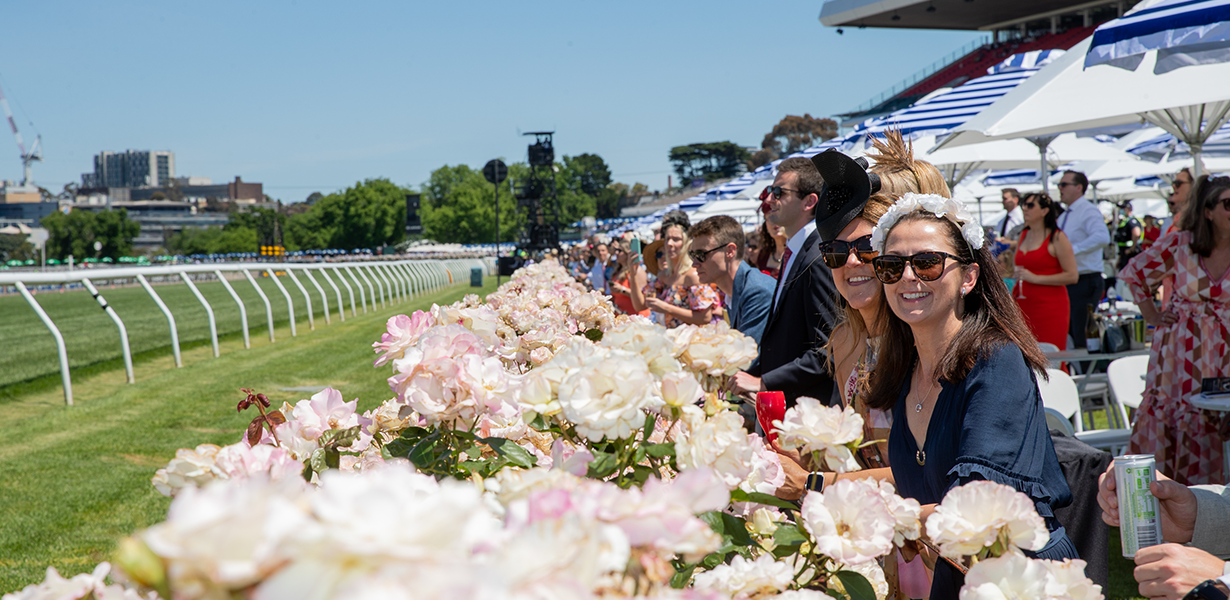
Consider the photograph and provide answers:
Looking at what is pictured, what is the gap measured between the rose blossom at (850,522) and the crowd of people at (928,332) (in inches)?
8.9

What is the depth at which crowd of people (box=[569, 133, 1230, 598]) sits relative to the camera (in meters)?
1.97

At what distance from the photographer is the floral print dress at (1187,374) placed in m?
4.54

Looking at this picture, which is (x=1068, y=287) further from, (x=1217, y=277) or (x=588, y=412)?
(x=588, y=412)

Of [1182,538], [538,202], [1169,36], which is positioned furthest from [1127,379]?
[538,202]

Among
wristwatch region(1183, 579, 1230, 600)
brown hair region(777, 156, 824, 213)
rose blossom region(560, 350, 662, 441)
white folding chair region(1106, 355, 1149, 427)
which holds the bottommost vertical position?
white folding chair region(1106, 355, 1149, 427)

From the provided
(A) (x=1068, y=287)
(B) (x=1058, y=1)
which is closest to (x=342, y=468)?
(A) (x=1068, y=287)

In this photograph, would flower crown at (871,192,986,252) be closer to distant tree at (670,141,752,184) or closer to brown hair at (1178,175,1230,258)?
brown hair at (1178,175,1230,258)

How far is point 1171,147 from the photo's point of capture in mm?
11906

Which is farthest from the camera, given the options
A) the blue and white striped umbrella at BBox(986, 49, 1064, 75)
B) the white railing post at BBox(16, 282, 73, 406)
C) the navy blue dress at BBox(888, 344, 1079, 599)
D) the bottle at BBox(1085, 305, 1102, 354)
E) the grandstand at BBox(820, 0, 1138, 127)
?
the grandstand at BBox(820, 0, 1138, 127)

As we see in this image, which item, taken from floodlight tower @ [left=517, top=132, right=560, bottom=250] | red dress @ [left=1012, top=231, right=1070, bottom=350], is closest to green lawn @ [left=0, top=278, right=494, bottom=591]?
red dress @ [left=1012, top=231, right=1070, bottom=350]

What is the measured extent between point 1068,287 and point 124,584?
868 cm

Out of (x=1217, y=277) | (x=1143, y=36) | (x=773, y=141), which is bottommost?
(x=1217, y=277)

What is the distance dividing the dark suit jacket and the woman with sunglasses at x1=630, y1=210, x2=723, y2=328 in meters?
2.02

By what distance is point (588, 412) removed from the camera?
104cm
